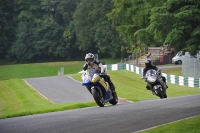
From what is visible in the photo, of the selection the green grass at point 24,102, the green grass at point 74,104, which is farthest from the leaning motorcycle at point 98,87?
the green grass at point 24,102

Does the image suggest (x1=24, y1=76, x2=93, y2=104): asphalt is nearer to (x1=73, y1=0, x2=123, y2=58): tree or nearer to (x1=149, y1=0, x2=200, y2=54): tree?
(x1=149, y1=0, x2=200, y2=54): tree

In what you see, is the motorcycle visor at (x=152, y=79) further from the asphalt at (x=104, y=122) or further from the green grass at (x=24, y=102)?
the asphalt at (x=104, y=122)

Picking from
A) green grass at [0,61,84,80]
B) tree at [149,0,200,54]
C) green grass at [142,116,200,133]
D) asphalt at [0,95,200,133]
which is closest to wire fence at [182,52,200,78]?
tree at [149,0,200,54]

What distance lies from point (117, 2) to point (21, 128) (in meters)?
54.4

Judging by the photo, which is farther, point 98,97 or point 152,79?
point 152,79

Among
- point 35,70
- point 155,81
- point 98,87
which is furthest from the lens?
point 35,70

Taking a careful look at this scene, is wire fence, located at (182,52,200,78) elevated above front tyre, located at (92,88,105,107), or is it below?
below

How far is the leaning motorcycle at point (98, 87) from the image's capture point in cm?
1872

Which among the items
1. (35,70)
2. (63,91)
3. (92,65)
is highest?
(92,65)

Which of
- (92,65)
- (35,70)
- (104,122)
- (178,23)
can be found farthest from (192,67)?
(35,70)

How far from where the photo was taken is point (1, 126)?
43.3 ft

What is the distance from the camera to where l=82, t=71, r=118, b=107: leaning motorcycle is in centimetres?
1872

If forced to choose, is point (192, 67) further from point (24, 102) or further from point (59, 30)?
point (59, 30)

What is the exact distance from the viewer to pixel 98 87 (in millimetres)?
19094
